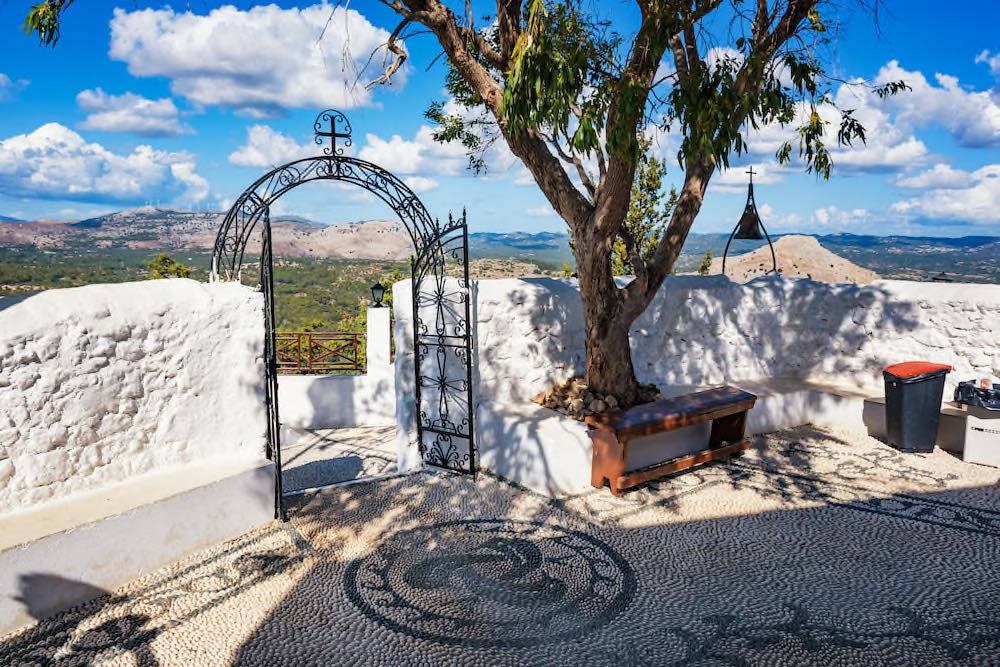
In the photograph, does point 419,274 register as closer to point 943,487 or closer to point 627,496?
point 627,496

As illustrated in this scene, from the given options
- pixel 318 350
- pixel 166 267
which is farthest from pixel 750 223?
pixel 166 267

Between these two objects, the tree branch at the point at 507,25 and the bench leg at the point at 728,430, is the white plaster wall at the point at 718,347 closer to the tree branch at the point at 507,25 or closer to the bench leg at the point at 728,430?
the bench leg at the point at 728,430

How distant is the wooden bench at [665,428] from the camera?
5285mm

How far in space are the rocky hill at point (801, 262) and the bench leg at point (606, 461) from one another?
28.1ft

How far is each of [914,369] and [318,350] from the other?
24.4 ft

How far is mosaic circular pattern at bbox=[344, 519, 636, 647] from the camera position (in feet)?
11.5

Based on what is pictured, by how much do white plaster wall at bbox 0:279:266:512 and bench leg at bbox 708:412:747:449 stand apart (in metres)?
3.92

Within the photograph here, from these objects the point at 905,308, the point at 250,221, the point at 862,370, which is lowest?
the point at 862,370

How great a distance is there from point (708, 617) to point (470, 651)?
1.29m

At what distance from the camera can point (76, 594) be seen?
3.63m

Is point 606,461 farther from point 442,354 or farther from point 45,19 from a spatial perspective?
point 45,19

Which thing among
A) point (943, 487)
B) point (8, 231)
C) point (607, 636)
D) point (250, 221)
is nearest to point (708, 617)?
point (607, 636)

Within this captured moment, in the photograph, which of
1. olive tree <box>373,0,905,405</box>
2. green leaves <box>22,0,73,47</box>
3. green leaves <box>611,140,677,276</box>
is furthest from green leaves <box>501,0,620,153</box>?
green leaves <box>611,140,677,276</box>

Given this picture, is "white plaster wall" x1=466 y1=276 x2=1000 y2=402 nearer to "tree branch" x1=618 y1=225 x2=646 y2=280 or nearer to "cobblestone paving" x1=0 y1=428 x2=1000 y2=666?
"tree branch" x1=618 y1=225 x2=646 y2=280
